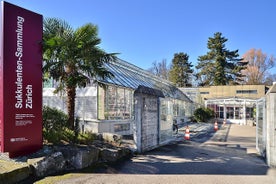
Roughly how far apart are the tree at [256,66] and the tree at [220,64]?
146 inches

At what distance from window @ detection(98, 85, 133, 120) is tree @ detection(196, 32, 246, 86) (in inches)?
1623

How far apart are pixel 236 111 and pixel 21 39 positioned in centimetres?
3355

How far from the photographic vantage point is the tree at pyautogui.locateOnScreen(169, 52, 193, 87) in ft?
182

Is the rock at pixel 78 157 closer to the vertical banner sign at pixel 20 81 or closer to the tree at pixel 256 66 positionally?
the vertical banner sign at pixel 20 81

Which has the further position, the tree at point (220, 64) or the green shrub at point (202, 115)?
the tree at point (220, 64)

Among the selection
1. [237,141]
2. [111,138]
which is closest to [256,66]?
[237,141]

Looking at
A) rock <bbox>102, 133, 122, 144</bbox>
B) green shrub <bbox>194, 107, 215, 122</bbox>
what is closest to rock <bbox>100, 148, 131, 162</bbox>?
rock <bbox>102, 133, 122, 144</bbox>

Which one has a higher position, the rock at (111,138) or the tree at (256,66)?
the tree at (256,66)

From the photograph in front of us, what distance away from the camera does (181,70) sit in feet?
185

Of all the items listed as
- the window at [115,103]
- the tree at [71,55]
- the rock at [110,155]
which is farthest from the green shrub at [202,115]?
the rock at [110,155]

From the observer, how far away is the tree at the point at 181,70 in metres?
55.5

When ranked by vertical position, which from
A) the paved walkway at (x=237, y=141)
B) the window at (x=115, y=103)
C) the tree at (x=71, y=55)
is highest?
the tree at (x=71, y=55)

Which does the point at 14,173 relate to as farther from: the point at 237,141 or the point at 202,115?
the point at 202,115

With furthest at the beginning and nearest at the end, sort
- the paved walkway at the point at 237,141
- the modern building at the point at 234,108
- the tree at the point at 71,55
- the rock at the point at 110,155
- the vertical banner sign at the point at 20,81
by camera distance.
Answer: the modern building at the point at 234,108
the paved walkway at the point at 237,141
the tree at the point at 71,55
the rock at the point at 110,155
the vertical banner sign at the point at 20,81
